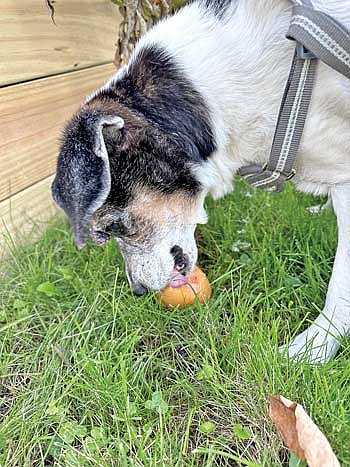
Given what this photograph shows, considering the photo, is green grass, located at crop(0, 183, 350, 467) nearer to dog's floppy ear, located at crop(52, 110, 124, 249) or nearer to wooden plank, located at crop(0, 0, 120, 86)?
dog's floppy ear, located at crop(52, 110, 124, 249)

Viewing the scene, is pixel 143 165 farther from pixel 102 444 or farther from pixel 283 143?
pixel 102 444

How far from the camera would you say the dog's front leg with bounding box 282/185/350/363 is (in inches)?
77.0

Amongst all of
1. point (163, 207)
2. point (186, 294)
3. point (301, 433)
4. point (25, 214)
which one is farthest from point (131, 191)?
point (25, 214)

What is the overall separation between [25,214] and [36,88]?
566 mm

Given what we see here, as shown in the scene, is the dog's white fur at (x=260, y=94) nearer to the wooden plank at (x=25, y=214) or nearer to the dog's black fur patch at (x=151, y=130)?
the dog's black fur patch at (x=151, y=130)

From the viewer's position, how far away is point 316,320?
2.04 m

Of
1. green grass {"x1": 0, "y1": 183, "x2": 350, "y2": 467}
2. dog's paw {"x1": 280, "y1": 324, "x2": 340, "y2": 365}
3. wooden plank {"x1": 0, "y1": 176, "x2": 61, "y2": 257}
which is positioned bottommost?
wooden plank {"x1": 0, "y1": 176, "x2": 61, "y2": 257}

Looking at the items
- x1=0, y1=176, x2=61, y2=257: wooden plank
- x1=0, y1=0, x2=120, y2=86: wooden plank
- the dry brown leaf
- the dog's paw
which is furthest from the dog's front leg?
x1=0, y1=0, x2=120, y2=86: wooden plank

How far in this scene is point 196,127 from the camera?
187 centimetres

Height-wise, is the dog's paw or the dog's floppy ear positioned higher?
the dog's floppy ear

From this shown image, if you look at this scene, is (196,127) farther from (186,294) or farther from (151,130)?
(186,294)

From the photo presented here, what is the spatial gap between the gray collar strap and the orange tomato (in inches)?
17.8

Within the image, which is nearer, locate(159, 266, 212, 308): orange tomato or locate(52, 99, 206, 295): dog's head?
locate(52, 99, 206, 295): dog's head

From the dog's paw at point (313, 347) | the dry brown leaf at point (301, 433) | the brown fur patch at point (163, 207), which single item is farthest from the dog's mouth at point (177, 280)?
the dry brown leaf at point (301, 433)
